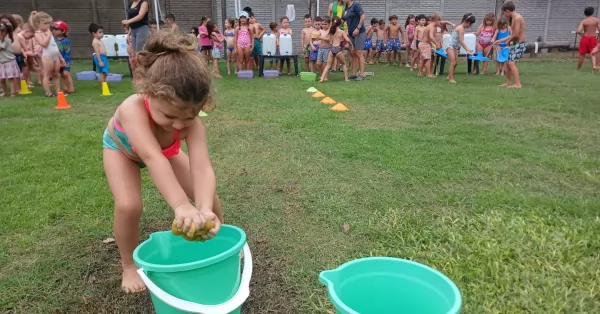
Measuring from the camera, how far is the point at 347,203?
2955 mm

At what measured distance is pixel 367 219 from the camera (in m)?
2.70

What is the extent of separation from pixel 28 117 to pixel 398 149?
16.4 feet

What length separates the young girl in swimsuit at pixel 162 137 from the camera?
5.37 feet

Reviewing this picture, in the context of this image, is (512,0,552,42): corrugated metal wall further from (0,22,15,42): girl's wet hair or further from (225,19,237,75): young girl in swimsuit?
(0,22,15,42): girl's wet hair

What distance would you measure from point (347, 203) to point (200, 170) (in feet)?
4.38

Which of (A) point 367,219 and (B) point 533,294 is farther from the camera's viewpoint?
(A) point 367,219

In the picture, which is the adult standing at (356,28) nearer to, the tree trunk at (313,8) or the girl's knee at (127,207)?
the tree trunk at (313,8)

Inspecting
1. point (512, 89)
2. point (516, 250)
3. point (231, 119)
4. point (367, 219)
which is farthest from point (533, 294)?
point (512, 89)

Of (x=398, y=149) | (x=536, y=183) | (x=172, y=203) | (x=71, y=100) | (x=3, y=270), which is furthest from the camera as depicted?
(x=71, y=100)

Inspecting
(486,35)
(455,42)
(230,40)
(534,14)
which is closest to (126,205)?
(455,42)

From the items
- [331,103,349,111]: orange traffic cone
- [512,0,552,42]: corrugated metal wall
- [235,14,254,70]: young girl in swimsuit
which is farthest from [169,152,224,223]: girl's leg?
[512,0,552,42]: corrugated metal wall

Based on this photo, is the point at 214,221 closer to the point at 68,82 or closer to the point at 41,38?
the point at 41,38

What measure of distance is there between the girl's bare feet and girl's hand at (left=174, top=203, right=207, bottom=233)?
68cm

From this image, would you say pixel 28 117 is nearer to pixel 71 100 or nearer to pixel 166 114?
pixel 71 100
